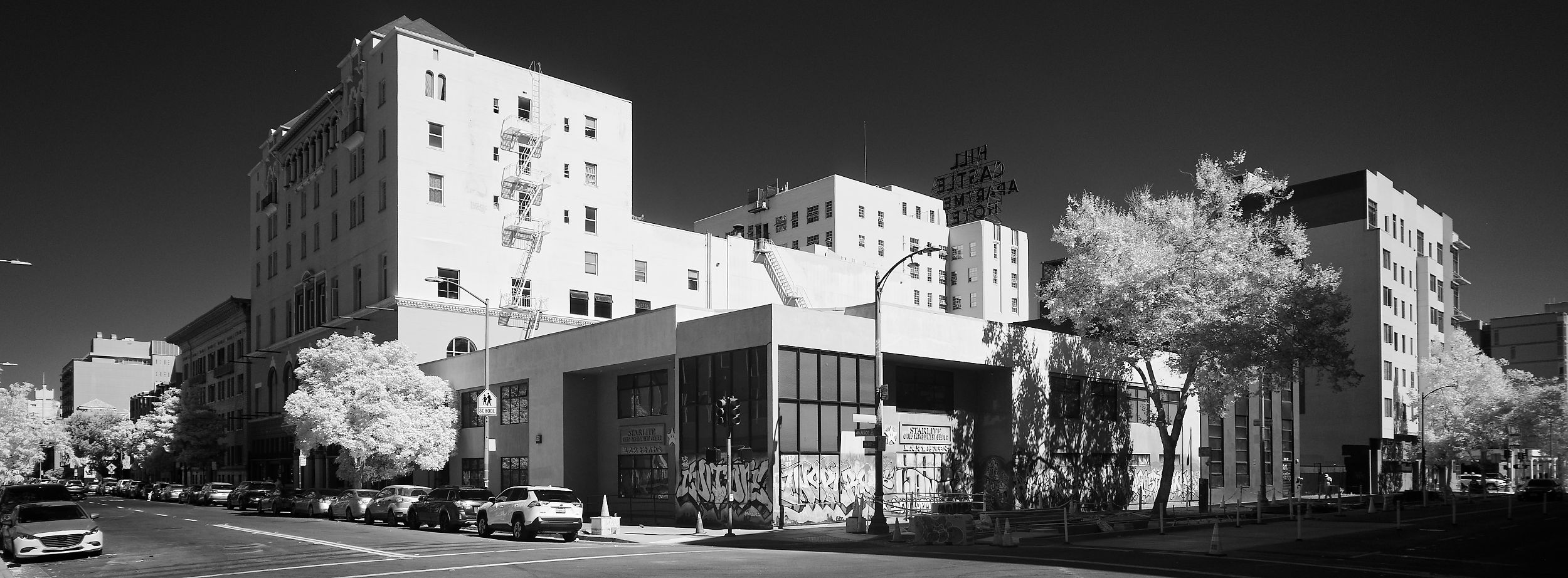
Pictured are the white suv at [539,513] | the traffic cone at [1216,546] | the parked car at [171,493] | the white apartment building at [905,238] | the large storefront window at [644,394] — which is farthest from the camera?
the white apartment building at [905,238]

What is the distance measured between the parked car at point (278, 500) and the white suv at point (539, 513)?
24.6 m

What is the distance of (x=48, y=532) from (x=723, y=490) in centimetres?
1945

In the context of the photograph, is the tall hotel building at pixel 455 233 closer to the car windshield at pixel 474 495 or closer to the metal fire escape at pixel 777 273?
the metal fire escape at pixel 777 273

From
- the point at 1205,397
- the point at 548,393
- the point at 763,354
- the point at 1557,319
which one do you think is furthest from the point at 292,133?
the point at 1557,319

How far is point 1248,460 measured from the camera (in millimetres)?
59844

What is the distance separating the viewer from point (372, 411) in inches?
2032

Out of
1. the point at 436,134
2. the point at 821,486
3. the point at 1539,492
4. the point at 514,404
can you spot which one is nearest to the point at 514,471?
the point at 514,404

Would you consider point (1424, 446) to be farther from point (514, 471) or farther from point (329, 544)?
point (329, 544)

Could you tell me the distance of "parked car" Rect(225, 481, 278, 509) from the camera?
2229 inches

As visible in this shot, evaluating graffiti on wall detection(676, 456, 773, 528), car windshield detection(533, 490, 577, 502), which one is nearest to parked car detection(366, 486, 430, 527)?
graffiti on wall detection(676, 456, 773, 528)

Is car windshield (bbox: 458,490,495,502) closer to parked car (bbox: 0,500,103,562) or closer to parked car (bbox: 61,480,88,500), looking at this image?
parked car (bbox: 0,500,103,562)

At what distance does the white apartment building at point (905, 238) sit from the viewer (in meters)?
103

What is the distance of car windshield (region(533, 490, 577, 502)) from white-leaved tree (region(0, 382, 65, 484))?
48.8 metres

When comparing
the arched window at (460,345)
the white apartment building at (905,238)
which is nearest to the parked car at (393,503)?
the arched window at (460,345)
